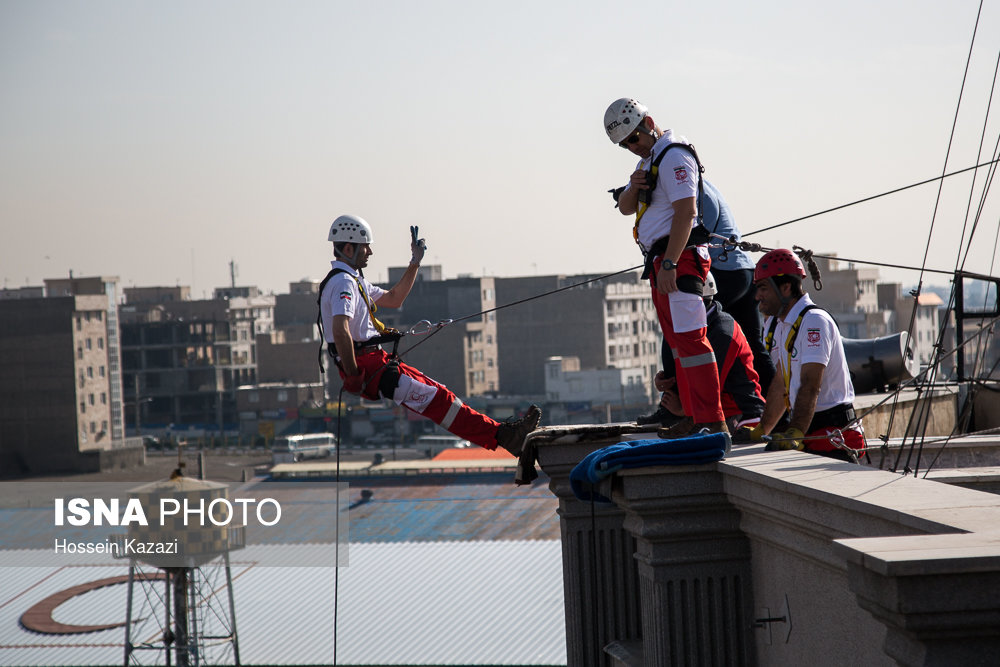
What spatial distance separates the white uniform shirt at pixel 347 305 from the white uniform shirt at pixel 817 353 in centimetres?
302

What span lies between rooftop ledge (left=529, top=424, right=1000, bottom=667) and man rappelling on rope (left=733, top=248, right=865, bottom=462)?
502 millimetres

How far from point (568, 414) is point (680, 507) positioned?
95611 mm

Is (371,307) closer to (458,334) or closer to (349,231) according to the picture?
(349,231)

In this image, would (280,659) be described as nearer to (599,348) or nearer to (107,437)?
(107,437)

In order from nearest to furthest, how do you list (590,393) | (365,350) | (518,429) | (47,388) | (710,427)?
(710,427), (518,429), (365,350), (47,388), (590,393)

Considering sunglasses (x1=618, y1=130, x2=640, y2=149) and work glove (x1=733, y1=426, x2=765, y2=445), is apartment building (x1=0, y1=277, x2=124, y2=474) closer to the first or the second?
sunglasses (x1=618, y1=130, x2=640, y2=149)

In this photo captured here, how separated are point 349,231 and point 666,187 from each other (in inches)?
112

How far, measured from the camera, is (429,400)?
28.2ft

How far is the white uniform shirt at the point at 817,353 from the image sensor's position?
633 cm

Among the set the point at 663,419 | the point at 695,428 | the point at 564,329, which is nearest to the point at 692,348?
the point at 695,428

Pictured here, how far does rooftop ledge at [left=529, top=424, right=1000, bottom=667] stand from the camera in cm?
301

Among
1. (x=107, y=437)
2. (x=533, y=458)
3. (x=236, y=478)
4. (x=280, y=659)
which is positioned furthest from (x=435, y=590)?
(x=107, y=437)

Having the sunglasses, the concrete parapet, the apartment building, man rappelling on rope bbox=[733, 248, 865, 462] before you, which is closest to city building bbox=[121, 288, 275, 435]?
the apartment building

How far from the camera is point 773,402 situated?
20.9 feet
